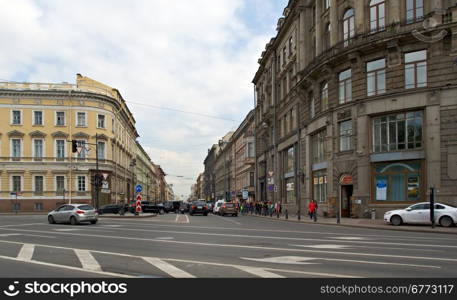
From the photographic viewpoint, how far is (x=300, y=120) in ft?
155

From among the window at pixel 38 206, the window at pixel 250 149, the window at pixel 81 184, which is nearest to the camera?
the window at pixel 38 206

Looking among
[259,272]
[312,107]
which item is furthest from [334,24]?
[259,272]

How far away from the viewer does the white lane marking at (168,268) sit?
9.72 m

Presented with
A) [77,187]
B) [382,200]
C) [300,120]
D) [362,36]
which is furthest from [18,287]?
[77,187]

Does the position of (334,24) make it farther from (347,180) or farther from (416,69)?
(347,180)

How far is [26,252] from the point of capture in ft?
47.3

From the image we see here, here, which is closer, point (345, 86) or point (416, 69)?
point (416, 69)

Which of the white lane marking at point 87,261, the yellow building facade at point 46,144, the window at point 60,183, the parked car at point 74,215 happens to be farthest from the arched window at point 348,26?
the window at point 60,183

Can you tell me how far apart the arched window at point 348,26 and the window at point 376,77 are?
294 cm

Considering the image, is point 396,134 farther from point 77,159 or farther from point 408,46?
point 77,159

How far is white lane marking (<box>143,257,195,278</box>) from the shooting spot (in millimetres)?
9719

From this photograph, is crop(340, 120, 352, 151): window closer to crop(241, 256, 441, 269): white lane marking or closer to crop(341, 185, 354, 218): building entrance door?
crop(341, 185, 354, 218): building entrance door

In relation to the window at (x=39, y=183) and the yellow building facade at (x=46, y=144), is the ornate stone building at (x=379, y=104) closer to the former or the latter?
the yellow building facade at (x=46, y=144)

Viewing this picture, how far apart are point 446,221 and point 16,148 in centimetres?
5371
